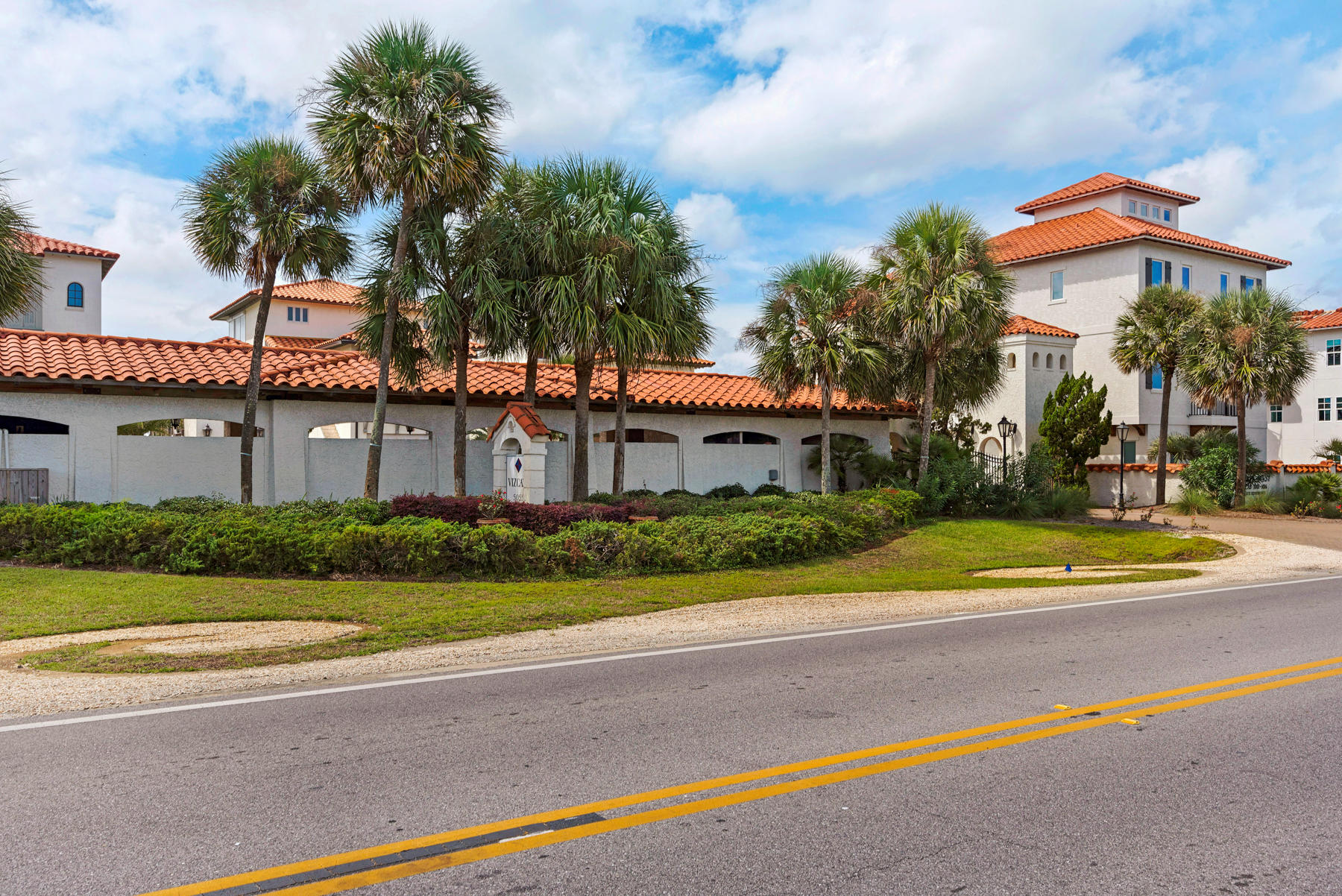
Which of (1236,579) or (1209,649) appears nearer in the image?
(1209,649)

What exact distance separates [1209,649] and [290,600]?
10.4 m

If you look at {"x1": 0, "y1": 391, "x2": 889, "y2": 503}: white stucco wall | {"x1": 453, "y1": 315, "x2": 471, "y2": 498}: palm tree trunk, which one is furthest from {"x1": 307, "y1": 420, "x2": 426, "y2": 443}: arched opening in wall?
{"x1": 453, "y1": 315, "x2": 471, "y2": 498}: palm tree trunk

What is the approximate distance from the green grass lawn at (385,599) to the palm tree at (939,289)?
23.8 feet

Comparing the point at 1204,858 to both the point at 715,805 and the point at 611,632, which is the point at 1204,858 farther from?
the point at 611,632

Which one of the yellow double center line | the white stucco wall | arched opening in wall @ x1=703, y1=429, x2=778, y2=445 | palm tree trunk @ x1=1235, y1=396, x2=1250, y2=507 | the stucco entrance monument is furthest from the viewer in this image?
palm tree trunk @ x1=1235, y1=396, x2=1250, y2=507

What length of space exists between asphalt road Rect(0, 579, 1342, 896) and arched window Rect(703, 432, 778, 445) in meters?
17.3

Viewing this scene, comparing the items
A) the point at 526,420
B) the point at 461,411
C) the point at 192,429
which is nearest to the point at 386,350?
the point at 461,411

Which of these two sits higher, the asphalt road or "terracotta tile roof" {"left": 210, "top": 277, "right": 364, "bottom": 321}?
"terracotta tile roof" {"left": 210, "top": 277, "right": 364, "bottom": 321}

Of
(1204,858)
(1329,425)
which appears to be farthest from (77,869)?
(1329,425)

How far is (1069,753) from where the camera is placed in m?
5.89

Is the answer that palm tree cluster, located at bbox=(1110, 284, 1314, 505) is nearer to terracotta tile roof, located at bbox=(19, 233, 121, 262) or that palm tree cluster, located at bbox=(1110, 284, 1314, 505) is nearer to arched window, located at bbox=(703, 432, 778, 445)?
arched window, located at bbox=(703, 432, 778, 445)

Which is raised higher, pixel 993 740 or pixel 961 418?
pixel 961 418

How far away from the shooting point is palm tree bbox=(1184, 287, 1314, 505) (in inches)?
1176

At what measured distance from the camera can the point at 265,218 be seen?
58.4ft
